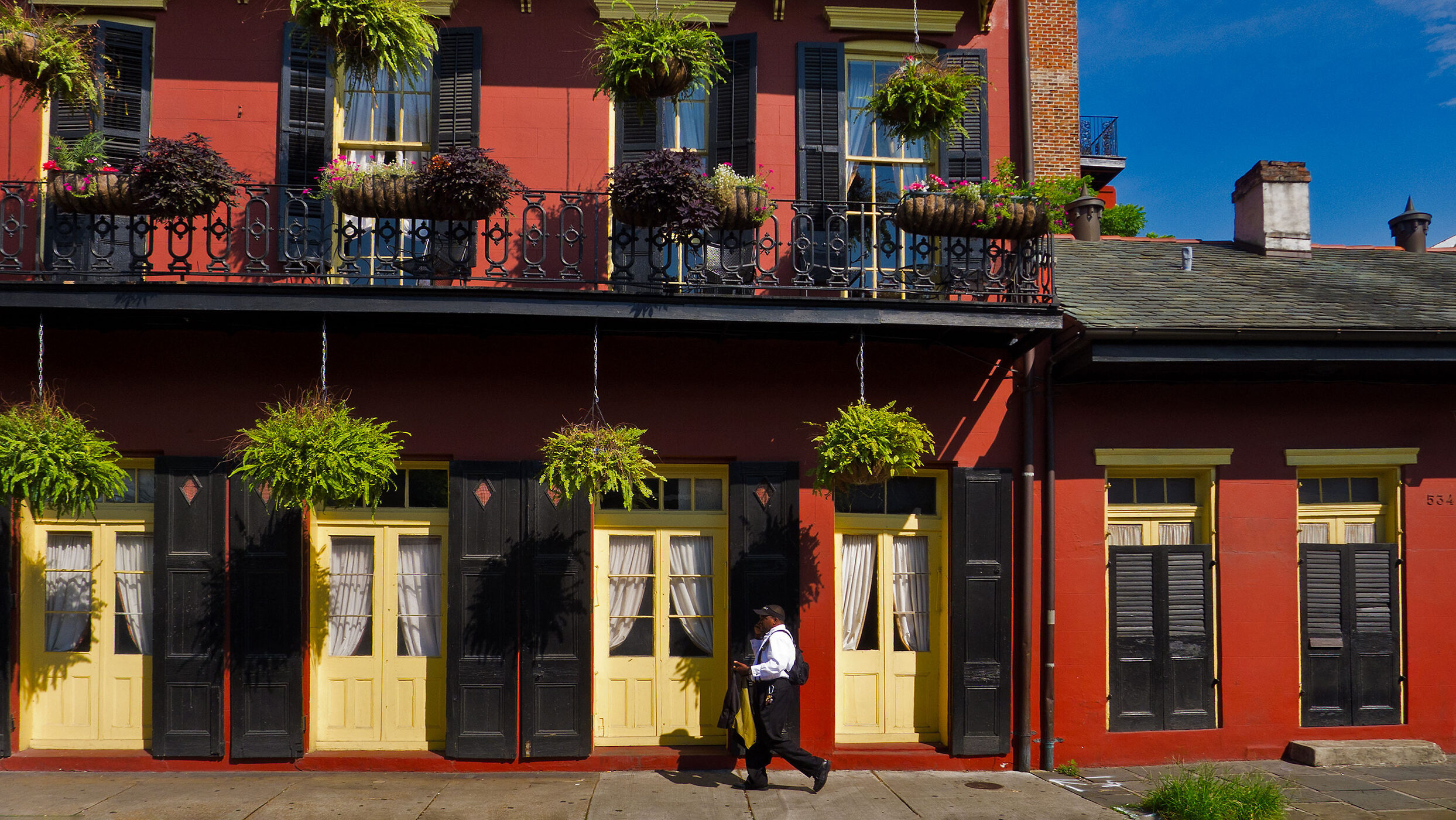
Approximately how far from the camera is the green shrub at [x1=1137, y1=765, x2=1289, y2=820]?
6004mm

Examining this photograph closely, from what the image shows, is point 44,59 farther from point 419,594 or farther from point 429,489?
point 419,594

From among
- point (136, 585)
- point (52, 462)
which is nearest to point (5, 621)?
point (136, 585)

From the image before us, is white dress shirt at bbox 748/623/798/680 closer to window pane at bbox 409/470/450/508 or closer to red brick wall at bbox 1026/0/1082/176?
window pane at bbox 409/470/450/508

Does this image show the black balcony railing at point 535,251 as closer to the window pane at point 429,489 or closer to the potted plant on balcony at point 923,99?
the potted plant on balcony at point 923,99

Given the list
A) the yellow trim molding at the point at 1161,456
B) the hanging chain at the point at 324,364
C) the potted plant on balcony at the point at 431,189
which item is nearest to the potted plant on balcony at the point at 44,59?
the potted plant on balcony at the point at 431,189

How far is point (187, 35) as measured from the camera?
25.2ft

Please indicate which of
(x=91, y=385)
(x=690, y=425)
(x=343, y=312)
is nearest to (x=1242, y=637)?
(x=690, y=425)

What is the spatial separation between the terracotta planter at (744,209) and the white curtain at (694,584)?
2.78 metres

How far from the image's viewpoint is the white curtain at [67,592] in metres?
7.46

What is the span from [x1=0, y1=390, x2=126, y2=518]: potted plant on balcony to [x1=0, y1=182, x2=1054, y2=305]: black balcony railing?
1.28 metres

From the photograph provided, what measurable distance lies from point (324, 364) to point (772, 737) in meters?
4.57

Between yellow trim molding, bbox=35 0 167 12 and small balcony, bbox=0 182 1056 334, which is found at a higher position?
yellow trim molding, bbox=35 0 167 12

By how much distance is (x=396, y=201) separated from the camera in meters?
6.88

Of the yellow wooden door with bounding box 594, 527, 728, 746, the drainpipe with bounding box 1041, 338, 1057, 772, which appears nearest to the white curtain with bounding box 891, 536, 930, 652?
the drainpipe with bounding box 1041, 338, 1057, 772
